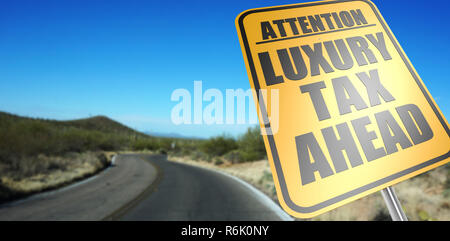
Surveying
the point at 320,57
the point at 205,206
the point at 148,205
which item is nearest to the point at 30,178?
the point at 148,205

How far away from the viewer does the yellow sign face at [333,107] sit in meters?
0.83

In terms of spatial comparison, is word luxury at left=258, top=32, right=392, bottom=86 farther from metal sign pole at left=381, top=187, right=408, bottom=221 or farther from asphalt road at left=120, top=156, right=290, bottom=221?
asphalt road at left=120, top=156, right=290, bottom=221

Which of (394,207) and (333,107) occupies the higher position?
(333,107)

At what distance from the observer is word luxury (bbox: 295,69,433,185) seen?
0.84 m

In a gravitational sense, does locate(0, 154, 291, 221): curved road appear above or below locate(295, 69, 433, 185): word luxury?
below

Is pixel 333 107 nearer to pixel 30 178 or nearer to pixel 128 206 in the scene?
pixel 128 206

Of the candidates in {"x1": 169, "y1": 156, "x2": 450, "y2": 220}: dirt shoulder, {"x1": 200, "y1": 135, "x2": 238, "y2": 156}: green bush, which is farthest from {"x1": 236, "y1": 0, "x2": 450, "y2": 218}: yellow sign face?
{"x1": 200, "y1": 135, "x2": 238, "y2": 156}: green bush

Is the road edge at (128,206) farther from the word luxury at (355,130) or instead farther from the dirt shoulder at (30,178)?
the word luxury at (355,130)

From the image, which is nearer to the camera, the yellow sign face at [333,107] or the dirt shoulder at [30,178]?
the yellow sign face at [333,107]

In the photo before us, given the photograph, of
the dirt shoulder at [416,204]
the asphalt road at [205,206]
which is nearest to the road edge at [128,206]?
the asphalt road at [205,206]

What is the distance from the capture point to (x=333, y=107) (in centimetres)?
91

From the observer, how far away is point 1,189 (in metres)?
10.0

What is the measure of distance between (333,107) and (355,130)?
0.12 meters

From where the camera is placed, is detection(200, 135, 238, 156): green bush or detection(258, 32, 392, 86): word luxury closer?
detection(258, 32, 392, 86): word luxury
